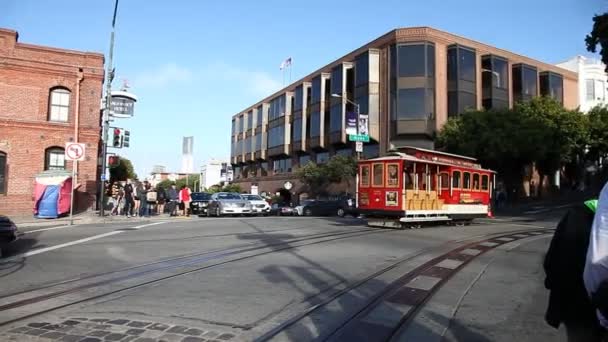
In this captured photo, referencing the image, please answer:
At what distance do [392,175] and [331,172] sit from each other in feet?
72.4

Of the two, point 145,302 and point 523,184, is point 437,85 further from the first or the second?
point 145,302

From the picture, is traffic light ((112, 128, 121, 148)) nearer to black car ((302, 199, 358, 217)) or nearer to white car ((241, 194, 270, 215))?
white car ((241, 194, 270, 215))

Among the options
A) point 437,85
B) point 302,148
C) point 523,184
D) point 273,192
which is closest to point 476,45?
point 437,85

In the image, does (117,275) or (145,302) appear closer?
(145,302)

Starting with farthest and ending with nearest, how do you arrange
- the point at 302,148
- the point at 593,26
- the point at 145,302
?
1. the point at 302,148
2. the point at 593,26
3. the point at 145,302

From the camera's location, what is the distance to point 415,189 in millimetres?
17812

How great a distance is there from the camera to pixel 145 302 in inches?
231

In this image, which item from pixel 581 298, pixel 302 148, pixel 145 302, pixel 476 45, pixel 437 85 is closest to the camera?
pixel 581 298

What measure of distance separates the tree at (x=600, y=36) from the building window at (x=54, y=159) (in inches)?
1020

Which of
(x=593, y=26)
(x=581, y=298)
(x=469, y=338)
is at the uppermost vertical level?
(x=593, y=26)

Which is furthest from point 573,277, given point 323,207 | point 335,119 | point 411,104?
point 335,119

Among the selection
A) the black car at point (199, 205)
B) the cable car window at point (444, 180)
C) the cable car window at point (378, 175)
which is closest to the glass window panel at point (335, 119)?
the black car at point (199, 205)

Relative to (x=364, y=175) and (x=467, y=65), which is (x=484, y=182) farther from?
(x=467, y=65)

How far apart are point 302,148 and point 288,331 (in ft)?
150
